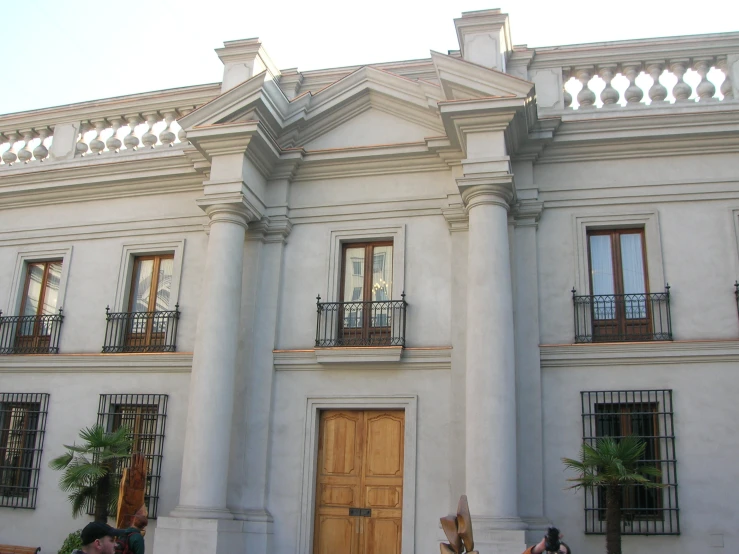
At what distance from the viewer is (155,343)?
1411 cm

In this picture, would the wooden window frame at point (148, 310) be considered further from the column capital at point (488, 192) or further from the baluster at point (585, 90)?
the baluster at point (585, 90)

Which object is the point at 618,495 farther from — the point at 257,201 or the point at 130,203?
the point at 130,203

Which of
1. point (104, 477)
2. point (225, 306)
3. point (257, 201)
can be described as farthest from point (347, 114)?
point (104, 477)

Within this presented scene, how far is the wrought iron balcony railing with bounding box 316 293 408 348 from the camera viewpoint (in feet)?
42.3

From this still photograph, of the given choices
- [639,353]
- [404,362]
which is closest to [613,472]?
[639,353]

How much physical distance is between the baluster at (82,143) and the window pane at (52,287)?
86.8 inches

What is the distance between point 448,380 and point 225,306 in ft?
12.2

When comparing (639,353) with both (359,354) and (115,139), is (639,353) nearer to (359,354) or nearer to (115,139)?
(359,354)

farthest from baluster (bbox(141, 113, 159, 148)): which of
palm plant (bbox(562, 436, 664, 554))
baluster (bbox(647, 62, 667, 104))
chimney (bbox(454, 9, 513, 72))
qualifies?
palm plant (bbox(562, 436, 664, 554))

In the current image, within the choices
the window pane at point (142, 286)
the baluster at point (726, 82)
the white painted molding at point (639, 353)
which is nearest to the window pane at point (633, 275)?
the white painted molding at point (639, 353)

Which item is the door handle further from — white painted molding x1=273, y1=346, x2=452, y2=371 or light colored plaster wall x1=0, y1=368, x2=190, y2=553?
light colored plaster wall x1=0, y1=368, x2=190, y2=553

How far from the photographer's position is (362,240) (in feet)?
45.0

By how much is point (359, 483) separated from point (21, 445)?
254 inches

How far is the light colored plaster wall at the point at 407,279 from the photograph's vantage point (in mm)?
12844
